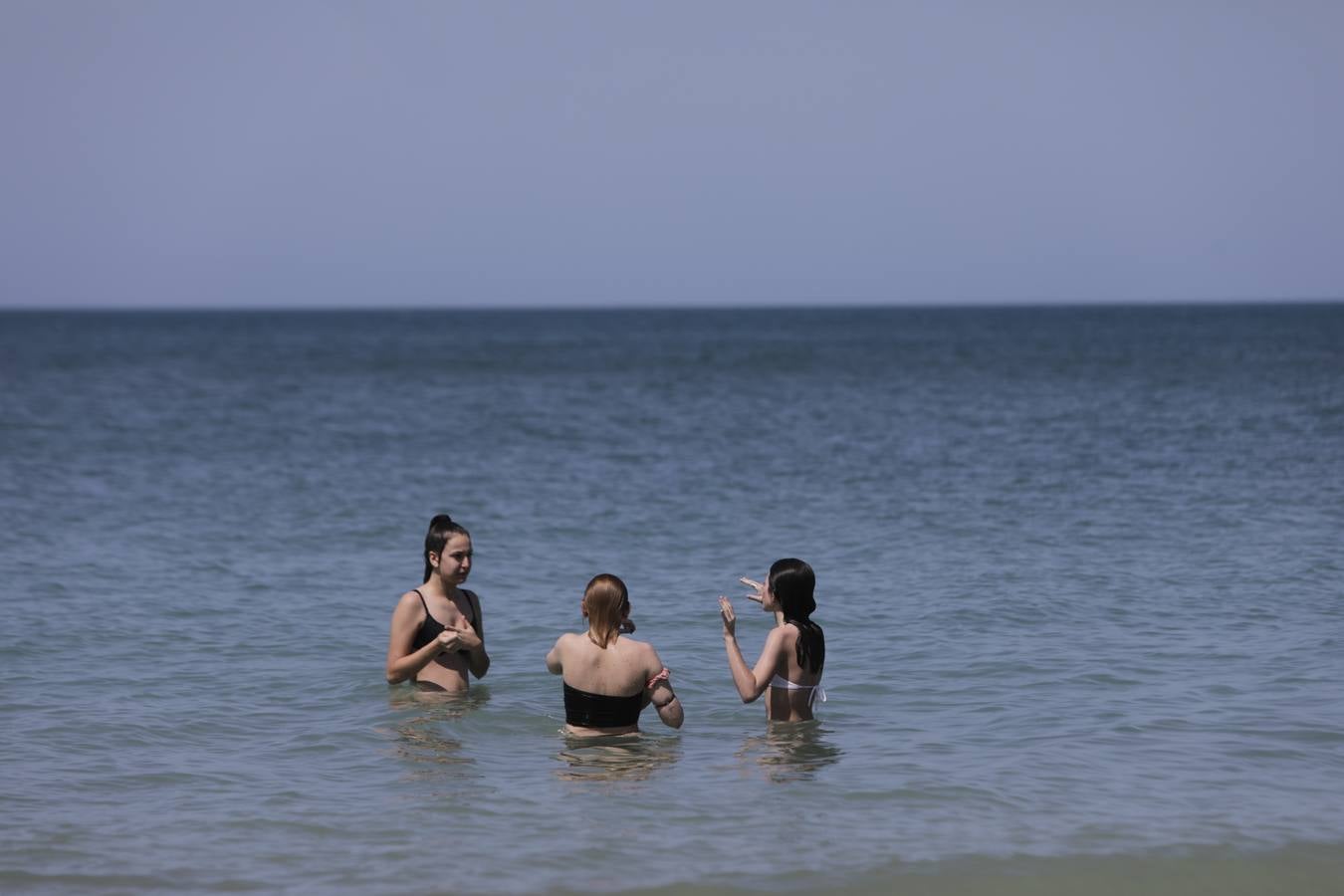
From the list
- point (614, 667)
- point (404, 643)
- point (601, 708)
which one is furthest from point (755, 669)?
point (404, 643)

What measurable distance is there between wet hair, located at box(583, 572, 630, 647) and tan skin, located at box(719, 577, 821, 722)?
0.56 m

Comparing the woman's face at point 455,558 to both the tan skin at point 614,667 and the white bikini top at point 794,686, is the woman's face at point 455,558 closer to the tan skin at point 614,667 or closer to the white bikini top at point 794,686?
the tan skin at point 614,667

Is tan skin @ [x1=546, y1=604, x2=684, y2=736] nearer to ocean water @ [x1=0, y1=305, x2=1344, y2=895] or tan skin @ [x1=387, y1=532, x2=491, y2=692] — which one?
ocean water @ [x1=0, y1=305, x2=1344, y2=895]

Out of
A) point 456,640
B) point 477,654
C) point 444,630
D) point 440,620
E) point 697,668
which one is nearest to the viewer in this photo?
point 456,640

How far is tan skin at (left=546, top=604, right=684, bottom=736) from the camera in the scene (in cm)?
755

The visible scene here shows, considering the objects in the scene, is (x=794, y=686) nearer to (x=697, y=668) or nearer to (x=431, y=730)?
(x=697, y=668)

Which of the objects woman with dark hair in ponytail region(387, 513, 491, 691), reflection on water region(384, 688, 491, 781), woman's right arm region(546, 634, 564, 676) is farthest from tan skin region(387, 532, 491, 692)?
woman's right arm region(546, 634, 564, 676)

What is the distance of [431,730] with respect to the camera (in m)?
8.30

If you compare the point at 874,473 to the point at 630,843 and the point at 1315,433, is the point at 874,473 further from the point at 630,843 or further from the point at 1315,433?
the point at 630,843

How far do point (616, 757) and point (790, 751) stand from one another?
99 centimetres

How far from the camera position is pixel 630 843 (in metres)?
6.25

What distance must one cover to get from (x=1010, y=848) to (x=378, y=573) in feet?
28.5

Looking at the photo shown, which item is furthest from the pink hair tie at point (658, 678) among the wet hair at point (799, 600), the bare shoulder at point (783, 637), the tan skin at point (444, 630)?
the tan skin at point (444, 630)

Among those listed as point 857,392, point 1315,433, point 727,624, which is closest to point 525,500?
point 727,624
